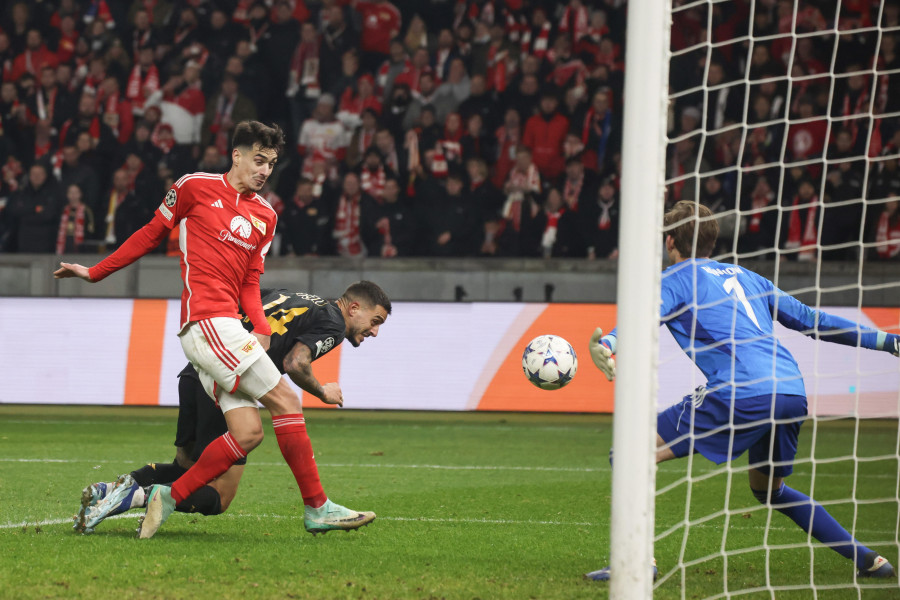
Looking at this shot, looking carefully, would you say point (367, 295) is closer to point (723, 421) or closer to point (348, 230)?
point (723, 421)

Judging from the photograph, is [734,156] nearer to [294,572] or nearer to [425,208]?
[425,208]

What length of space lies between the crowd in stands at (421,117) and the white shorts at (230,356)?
29.9 ft

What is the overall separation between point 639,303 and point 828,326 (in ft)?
4.96

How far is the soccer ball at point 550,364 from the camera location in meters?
5.34

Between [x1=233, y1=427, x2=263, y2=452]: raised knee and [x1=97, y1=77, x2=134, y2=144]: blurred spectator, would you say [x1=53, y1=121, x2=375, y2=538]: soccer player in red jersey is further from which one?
[x1=97, y1=77, x2=134, y2=144]: blurred spectator

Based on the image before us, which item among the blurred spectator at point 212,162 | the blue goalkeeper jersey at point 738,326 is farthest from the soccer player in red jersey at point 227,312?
the blurred spectator at point 212,162

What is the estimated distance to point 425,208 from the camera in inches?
554

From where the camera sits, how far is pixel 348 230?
46.5ft

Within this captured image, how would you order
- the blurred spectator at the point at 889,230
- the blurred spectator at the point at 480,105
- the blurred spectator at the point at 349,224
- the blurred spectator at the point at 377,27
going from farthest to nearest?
the blurred spectator at the point at 377,27
the blurred spectator at the point at 480,105
the blurred spectator at the point at 349,224
the blurred spectator at the point at 889,230

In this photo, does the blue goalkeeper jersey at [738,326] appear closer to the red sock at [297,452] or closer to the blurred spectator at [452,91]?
the red sock at [297,452]

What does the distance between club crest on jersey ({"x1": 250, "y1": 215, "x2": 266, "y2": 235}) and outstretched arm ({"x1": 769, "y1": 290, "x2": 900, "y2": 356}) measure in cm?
234

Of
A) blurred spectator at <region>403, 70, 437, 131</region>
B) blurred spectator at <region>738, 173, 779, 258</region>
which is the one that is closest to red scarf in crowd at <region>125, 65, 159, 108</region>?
blurred spectator at <region>403, 70, 437, 131</region>

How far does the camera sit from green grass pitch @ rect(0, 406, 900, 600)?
433cm

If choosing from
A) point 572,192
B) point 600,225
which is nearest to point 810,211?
point 600,225
